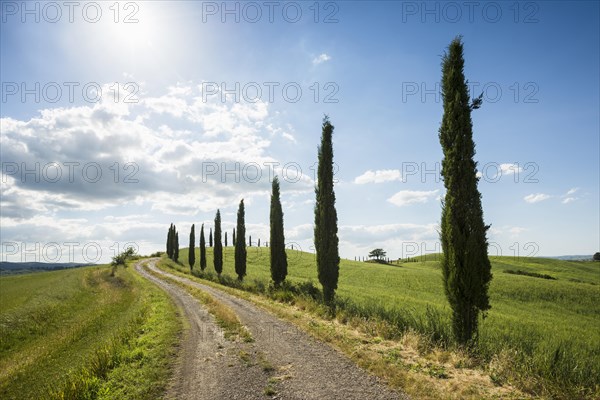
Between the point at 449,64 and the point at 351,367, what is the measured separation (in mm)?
11019

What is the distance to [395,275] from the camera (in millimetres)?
43281

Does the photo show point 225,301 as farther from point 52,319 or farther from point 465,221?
point 465,221

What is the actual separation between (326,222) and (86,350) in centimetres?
1417

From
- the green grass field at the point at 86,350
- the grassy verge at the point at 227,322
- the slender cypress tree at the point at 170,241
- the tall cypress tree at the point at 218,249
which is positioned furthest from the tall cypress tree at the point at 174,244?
the grassy verge at the point at 227,322

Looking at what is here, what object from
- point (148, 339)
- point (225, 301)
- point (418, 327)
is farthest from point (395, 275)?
point (148, 339)

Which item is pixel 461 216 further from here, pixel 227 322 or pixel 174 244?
pixel 174 244

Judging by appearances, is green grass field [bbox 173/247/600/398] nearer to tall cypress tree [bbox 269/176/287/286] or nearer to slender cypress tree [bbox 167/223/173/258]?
tall cypress tree [bbox 269/176/287/286]

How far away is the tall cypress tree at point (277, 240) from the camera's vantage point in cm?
2898

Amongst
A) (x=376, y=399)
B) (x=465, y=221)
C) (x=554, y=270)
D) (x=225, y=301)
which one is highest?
(x=465, y=221)

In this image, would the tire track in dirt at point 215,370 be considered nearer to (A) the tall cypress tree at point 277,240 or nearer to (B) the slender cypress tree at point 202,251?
(A) the tall cypress tree at point 277,240

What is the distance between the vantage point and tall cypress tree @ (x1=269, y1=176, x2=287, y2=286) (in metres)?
29.0

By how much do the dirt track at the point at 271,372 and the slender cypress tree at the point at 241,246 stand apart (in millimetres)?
27128

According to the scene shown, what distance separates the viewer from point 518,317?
22969 millimetres

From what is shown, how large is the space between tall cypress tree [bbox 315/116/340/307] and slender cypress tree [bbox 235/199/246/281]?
745 inches
